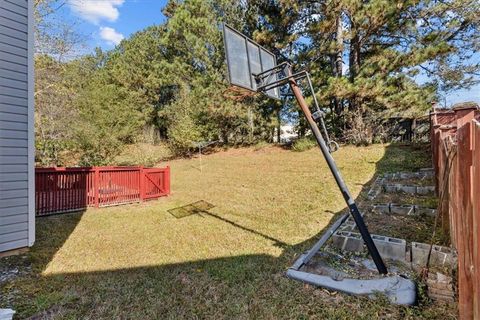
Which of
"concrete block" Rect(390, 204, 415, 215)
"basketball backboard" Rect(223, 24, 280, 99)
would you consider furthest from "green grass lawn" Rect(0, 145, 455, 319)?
"basketball backboard" Rect(223, 24, 280, 99)

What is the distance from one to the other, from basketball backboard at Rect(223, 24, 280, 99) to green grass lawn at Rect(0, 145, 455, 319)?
2360mm

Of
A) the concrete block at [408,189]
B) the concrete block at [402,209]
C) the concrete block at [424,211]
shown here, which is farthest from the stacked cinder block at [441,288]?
the concrete block at [408,189]

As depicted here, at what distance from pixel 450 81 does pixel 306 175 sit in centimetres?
720

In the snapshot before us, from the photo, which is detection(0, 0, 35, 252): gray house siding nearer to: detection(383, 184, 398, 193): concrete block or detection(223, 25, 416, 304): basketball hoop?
detection(223, 25, 416, 304): basketball hoop

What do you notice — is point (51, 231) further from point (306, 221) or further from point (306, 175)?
point (306, 175)

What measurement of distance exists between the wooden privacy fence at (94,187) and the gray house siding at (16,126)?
2.17m

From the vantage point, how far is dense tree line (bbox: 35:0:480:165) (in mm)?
9570

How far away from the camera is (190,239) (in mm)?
4656

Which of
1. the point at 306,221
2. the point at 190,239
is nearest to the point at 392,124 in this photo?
the point at 306,221

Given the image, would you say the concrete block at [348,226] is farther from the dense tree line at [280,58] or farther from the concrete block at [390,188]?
the dense tree line at [280,58]

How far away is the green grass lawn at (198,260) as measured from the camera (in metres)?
2.60

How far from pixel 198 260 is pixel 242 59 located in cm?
280

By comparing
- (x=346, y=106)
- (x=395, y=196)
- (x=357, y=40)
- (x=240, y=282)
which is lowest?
(x=240, y=282)

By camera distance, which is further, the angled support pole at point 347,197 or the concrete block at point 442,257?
the angled support pole at point 347,197
